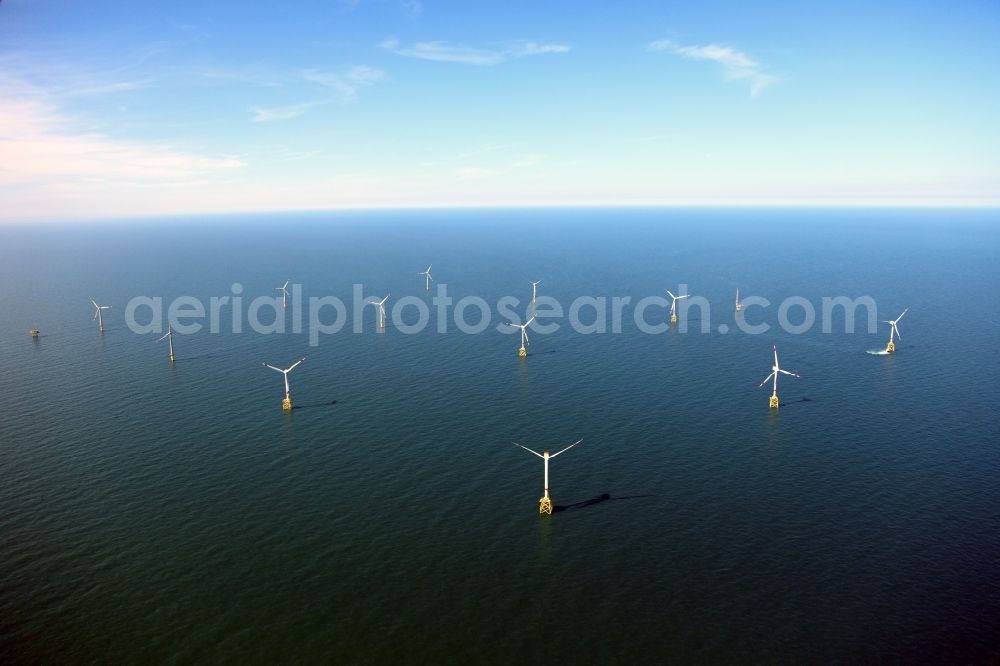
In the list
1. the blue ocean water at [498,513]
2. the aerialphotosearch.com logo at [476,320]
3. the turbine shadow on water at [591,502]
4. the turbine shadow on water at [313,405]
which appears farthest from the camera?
the aerialphotosearch.com logo at [476,320]

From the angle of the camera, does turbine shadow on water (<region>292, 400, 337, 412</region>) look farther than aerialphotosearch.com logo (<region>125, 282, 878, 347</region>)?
No

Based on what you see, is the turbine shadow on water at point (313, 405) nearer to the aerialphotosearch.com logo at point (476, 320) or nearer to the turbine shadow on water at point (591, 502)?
the aerialphotosearch.com logo at point (476, 320)

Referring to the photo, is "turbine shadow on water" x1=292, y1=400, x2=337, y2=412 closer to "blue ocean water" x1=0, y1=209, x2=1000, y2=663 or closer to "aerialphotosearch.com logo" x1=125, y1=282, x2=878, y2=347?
"blue ocean water" x1=0, y1=209, x2=1000, y2=663

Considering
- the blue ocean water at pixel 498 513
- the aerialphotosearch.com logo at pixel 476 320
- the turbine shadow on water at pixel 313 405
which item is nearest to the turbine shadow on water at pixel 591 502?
the blue ocean water at pixel 498 513

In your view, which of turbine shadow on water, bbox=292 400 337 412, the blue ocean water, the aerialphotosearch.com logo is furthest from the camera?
the aerialphotosearch.com logo

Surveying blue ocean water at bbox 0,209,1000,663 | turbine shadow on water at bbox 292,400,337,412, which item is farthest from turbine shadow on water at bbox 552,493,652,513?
turbine shadow on water at bbox 292,400,337,412

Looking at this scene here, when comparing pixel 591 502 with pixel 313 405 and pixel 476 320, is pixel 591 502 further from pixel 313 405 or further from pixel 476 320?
pixel 476 320

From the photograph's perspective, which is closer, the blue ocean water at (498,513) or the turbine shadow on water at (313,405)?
the blue ocean water at (498,513)

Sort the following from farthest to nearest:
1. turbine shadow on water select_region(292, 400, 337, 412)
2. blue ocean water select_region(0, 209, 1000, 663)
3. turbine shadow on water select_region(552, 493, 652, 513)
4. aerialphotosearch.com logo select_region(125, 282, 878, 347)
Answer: aerialphotosearch.com logo select_region(125, 282, 878, 347) → turbine shadow on water select_region(292, 400, 337, 412) → turbine shadow on water select_region(552, 493, 652, 513) → blue ocean water select_region(0, 209, 1000, 663)

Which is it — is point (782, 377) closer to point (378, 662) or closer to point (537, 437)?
point (537, 437)

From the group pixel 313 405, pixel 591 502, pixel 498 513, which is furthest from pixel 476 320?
pixel 498 513

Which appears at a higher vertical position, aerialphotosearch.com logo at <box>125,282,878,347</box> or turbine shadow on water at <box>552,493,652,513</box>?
aerialphotosearch.com logo at <box>125,282,878,347</box>

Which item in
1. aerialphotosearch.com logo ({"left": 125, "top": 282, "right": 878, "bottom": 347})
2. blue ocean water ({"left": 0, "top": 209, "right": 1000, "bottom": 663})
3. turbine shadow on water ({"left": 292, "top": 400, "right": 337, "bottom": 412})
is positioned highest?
aerialphotosearch.com logo ({"left": 125, "top": 282, "right": 878, "bottom": 347})
